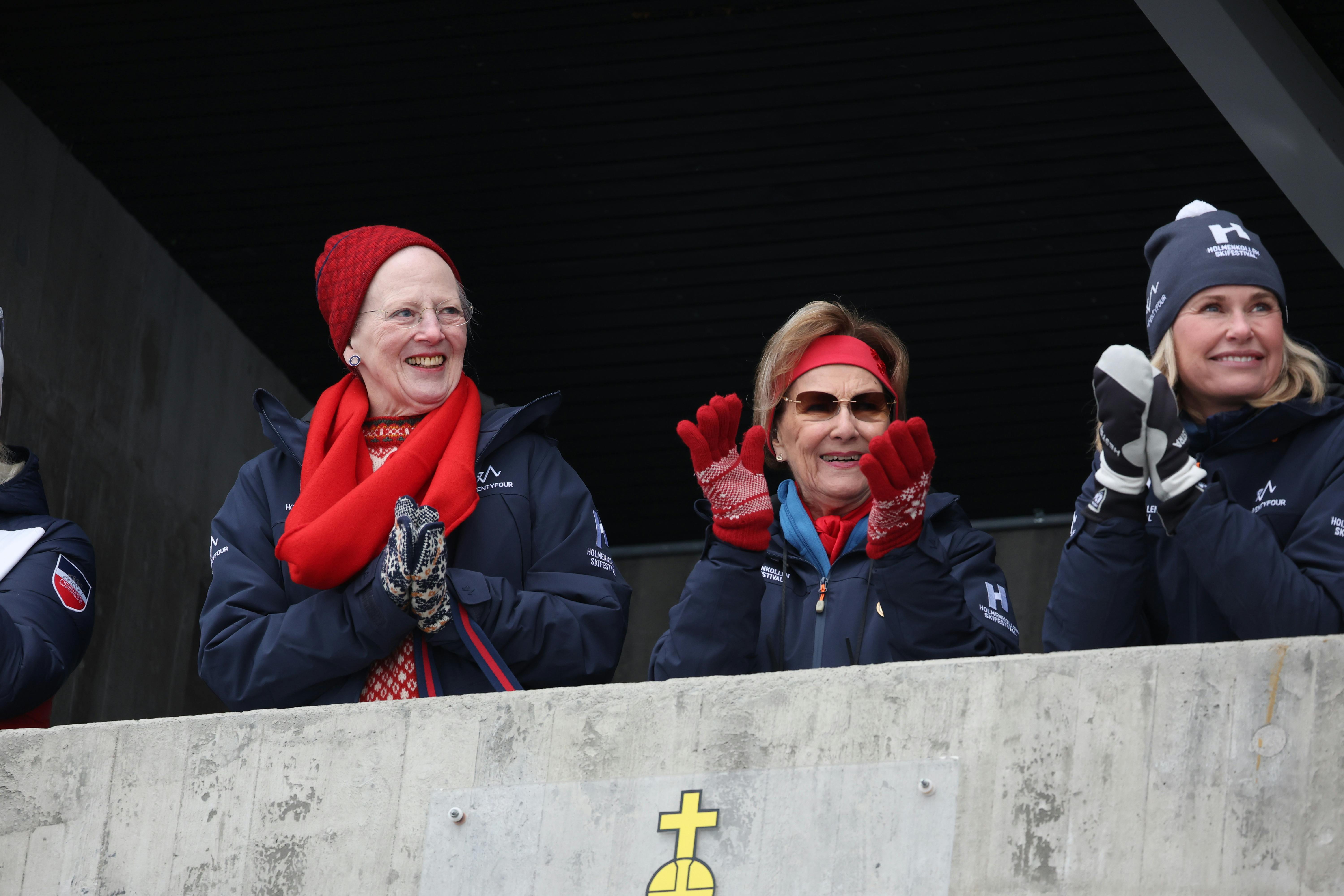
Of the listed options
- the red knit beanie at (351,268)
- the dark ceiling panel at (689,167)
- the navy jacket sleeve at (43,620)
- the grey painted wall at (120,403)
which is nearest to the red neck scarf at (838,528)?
the red knit beanie at (351,268)

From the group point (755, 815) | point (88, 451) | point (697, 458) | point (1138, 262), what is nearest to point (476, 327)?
point (88, 451)

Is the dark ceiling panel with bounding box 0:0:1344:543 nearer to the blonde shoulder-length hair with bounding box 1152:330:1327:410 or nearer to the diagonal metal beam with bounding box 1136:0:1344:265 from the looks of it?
the diagonal metal beam with bounding box 1136:0:1344:265

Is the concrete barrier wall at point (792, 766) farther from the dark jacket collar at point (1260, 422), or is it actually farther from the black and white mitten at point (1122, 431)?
the dark jacket collar at point (1260, 422)

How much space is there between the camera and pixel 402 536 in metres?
3.31

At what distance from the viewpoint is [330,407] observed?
3842mm

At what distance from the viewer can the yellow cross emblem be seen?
2.87m

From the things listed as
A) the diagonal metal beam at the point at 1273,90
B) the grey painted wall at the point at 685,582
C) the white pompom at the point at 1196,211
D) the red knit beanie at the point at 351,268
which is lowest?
the red knit beanie at the point at 351,268

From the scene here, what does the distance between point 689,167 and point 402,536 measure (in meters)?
3.55

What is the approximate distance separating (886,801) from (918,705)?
164 mm

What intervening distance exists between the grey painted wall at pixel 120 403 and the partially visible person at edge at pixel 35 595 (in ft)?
7.12

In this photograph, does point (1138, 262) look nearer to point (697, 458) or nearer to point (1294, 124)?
point (1294, 124)

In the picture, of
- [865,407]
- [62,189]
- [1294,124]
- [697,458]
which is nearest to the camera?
[697,458]

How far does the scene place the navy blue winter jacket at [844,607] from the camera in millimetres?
3266

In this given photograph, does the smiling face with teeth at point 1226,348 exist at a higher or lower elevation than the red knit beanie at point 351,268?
lower
